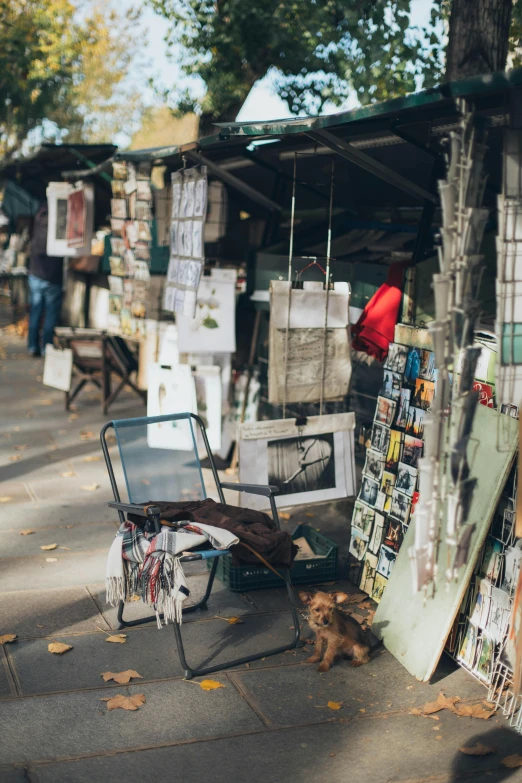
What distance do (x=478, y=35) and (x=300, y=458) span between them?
186 inches

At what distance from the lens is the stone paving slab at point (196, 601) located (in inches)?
206

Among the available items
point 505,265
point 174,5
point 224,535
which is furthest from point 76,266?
point 505,265

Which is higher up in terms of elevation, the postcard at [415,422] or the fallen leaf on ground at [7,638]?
the postcard at [415,422]

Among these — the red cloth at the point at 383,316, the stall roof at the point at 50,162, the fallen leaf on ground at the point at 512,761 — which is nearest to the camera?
the fallen leaf on ground at the point at 512,761

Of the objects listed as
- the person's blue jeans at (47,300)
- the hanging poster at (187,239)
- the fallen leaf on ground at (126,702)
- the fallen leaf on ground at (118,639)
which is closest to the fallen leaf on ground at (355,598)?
the fallen leaf on ground at (118,639)

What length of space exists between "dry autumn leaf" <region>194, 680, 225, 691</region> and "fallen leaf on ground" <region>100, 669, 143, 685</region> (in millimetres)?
302

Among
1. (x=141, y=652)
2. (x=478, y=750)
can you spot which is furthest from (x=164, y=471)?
(x=478, y=750)

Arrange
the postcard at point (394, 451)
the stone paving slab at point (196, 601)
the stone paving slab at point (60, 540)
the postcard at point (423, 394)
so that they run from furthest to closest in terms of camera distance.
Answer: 1. the stone paving slab at point (60, 540)
2. the postcard at point (394, 451)
3. the stone paving slab at point (196, 601)
4. the postcard at point (423, 394)

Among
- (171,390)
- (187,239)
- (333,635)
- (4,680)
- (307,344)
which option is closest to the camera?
(4,680)

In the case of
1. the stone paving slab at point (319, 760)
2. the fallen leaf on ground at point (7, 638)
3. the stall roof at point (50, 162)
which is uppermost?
the stall roof at point (50, 162)

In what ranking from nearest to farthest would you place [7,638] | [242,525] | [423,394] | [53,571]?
1. [7,638]
2. [242,525]
3. [423,394]
4. [53,571]

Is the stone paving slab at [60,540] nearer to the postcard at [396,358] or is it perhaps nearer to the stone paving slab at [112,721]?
the stone paving slab at [112,721]

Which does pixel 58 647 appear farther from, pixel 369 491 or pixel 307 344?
pixel 307 344

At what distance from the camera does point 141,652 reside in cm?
475
